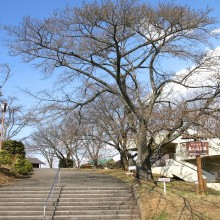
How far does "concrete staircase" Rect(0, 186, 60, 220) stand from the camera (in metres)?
11.8

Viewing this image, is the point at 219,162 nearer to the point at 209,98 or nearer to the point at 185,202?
the point at 209,98

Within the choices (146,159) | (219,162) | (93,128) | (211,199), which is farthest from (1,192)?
(219,162)

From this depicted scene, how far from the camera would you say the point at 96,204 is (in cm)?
1280

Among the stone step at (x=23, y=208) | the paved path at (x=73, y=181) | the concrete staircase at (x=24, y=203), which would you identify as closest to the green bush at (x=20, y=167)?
the paved path at (x=73, y=181)

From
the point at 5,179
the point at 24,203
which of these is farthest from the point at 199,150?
the point at 5,179

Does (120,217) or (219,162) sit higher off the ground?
(219,162)

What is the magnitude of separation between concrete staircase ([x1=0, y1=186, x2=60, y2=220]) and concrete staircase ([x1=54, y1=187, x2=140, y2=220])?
48cm

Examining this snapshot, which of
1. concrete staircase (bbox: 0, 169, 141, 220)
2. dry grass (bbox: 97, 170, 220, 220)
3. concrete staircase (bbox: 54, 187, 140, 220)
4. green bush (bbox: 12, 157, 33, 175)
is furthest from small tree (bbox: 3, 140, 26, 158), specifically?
dry grass (bbox: 97, 170, 220, 220)

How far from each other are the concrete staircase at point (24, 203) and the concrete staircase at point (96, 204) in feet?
1.59

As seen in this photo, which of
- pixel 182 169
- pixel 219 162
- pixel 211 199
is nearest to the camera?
pixel 211 199

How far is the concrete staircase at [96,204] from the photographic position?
11789mm

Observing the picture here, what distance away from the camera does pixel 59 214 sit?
38.9 feet

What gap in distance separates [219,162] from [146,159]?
18899mm

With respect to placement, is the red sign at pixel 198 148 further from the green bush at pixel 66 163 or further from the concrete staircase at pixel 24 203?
the green bush at pixel 66 163
